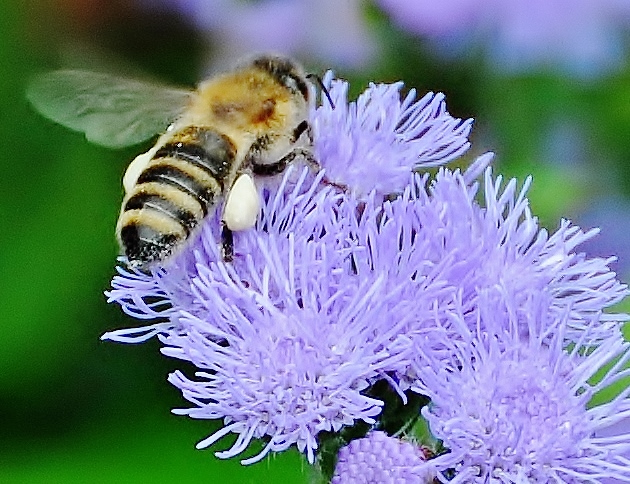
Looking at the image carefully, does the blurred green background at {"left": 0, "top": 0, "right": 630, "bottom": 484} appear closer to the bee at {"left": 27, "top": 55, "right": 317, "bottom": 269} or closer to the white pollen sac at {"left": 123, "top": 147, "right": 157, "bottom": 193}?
the bee at {"left": 27, "top": 55, "right": 317, "bottom": 269}

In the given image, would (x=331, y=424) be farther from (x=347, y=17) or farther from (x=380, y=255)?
(x=347, y=17)

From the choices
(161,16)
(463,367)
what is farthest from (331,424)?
(161,16)

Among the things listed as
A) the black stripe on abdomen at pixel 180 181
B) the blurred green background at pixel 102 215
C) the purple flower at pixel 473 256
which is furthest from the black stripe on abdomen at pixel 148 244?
the blurred green background at pixel 102 215

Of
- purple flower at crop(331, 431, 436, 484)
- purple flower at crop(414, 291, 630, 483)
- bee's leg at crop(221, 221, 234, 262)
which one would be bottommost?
purple flower at crop(331, 431, 436, 484)

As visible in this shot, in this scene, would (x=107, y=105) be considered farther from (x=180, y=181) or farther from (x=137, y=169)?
(x=180, y=181)

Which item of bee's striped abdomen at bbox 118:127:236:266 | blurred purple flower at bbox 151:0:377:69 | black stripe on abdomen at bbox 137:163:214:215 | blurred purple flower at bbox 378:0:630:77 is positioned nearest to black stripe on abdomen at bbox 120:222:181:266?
bee's striped abdomen at bbox 118:127:236:266

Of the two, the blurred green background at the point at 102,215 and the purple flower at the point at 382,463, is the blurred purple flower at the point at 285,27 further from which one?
the purple flower at the point at 382,463
